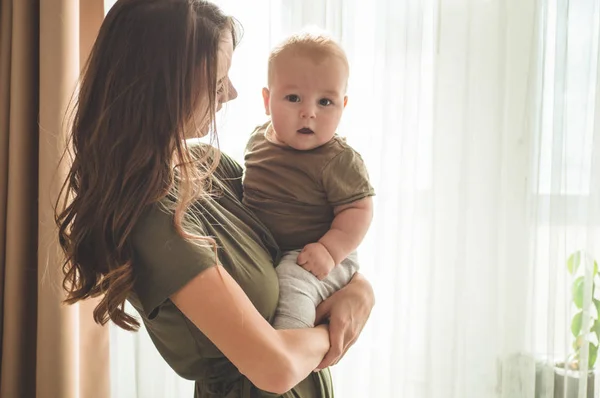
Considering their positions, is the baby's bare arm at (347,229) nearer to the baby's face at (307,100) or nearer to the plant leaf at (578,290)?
the baby's face at (307,100)

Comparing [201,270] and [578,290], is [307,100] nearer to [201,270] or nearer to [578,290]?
[201,270]

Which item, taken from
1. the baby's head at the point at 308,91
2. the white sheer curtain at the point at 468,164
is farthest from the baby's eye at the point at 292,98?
the white sheer curtain at the point at 468,164

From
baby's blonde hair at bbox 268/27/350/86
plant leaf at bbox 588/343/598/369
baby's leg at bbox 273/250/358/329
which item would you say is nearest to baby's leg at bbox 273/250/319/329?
baby's leg at bbox 273/250/358/329

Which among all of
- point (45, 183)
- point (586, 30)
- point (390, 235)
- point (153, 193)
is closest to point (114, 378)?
point (45, 183)

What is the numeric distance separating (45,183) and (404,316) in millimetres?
1266

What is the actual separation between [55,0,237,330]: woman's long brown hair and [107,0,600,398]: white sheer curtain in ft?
3.85

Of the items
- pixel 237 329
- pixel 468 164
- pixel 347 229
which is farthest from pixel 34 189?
pixel 468 164

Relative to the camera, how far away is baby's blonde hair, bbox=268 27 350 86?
1.42 meters

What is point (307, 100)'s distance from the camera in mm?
1411

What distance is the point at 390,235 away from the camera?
2.27 metres

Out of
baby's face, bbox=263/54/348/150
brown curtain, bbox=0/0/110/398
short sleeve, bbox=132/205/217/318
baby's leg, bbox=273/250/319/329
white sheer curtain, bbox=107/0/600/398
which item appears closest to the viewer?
short sleeve, bbox=132/205/217/318

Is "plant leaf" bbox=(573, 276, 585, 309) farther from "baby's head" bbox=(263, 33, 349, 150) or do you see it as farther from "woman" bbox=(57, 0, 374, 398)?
"woman" bbox=(57, 0, 374, 398)

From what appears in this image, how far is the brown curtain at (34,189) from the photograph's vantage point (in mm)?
1976

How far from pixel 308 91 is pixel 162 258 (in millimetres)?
559
